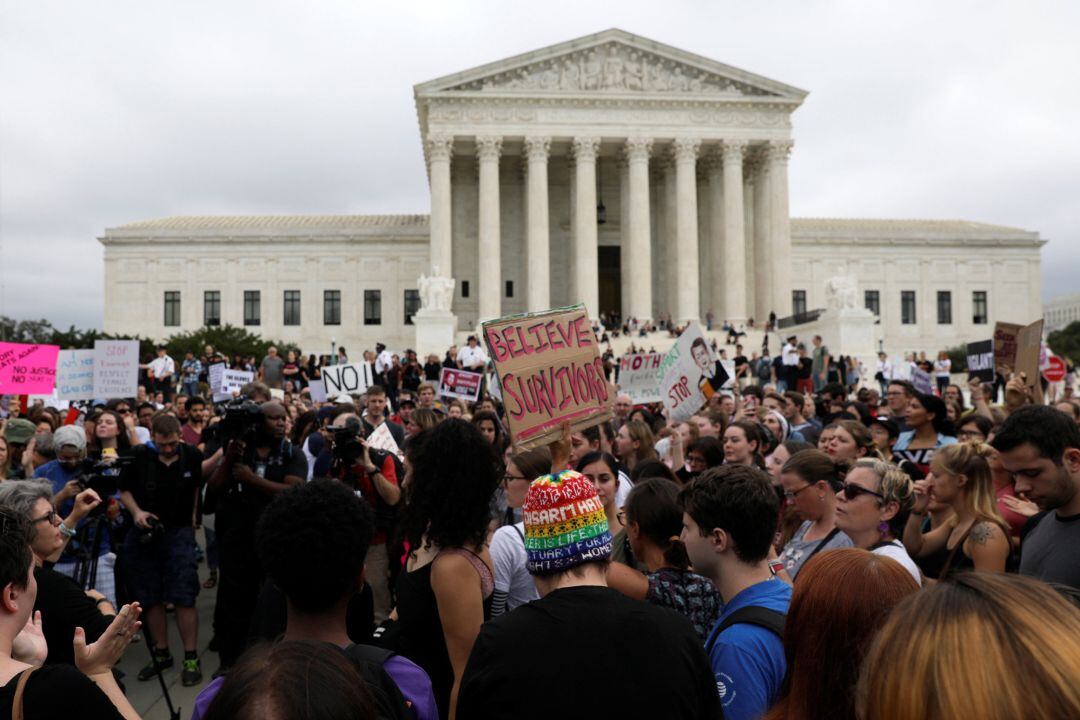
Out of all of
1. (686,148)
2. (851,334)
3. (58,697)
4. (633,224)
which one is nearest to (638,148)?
(686,148)

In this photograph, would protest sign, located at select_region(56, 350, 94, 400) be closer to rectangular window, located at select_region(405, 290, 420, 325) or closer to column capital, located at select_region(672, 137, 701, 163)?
column capital, located at select_region(672, 137, 701, 163)

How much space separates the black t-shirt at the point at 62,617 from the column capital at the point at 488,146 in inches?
1805

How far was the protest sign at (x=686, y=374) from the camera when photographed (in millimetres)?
11820

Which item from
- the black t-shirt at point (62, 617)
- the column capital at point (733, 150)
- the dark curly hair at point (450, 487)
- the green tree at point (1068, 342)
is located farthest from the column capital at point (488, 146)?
the green tree at point (1068, 342)

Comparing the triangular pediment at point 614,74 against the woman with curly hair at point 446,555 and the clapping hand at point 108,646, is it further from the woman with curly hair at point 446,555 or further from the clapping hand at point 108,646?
the clapping hand at point 108,646

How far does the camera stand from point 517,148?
50.7 metres

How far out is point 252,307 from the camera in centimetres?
5756

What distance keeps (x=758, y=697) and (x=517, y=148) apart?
1955 inches

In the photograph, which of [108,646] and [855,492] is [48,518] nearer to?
[108,646]

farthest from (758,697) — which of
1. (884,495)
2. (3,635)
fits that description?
(3,635)

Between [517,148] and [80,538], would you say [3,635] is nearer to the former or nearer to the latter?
[80,538]

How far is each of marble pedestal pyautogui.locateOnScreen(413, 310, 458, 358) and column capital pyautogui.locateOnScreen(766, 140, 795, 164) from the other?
2111 cm

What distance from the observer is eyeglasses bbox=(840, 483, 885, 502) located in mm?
4746

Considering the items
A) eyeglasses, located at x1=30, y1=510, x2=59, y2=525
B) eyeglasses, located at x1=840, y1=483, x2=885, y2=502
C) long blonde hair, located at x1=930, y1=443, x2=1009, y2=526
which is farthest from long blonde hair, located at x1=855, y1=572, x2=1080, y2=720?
long blonde hair, located at x1=930, y1=443, x2=1009, y2=526
